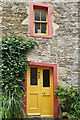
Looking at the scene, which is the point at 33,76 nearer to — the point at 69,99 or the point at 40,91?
the point at 40,91

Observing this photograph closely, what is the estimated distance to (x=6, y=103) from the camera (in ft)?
16.4

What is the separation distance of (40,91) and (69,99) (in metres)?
1.23

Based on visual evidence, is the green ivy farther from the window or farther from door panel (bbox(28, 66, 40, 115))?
the window

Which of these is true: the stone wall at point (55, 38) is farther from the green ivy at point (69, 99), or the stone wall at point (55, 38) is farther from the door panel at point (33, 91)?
the door panel at point (33, 91)

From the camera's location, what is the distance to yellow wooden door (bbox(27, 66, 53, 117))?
6.00 m

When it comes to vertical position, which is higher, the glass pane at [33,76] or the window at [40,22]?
the window at [40,22]

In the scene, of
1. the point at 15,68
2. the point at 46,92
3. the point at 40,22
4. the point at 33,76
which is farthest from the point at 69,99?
the point at 40,22

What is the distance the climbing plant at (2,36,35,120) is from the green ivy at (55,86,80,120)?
1517 mm

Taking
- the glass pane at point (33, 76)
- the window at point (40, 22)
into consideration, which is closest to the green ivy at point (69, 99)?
the glass pane at point (33, 76)

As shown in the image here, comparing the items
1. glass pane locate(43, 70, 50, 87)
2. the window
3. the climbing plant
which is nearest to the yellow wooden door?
glass pane locate(43, 70, 50, 87)

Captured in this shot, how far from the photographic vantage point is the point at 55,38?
618 cm

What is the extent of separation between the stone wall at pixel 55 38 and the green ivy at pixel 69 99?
0.34 meters

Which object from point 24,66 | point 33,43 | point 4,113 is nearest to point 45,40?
point 33,43

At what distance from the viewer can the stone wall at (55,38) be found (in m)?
6.04
